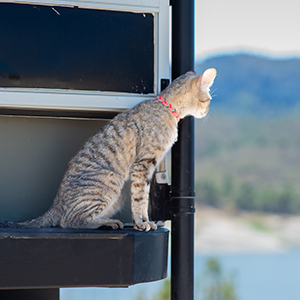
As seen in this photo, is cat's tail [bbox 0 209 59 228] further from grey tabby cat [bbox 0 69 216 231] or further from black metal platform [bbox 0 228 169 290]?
black metal platform [bbox 0 228 169 290]

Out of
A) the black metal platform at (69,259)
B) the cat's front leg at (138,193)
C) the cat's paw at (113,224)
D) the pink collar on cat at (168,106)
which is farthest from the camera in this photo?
the pink collar on cat at (168,106)

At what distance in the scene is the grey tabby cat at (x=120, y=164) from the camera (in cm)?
226

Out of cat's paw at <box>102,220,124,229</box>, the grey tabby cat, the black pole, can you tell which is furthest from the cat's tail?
the black pole

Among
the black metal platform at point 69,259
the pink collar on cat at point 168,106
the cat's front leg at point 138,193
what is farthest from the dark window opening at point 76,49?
the black metal platform at point 69,259

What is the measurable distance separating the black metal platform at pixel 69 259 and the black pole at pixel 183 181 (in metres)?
0.41

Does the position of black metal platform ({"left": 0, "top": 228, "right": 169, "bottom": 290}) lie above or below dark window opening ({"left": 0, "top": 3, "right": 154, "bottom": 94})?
below

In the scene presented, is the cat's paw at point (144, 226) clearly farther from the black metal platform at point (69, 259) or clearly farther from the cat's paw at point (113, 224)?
the black metal platform at point (69, 259)

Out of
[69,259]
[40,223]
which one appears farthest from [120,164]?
[69,259]

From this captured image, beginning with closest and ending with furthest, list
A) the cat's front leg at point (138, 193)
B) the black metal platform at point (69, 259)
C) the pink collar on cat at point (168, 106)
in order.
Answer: the black metal platform at point (69, 259), the cat's front leg at point (138, 193), the pink collar on cat at point (168, 106)

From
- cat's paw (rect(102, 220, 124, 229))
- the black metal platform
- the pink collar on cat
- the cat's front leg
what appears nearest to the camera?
the black metal platform

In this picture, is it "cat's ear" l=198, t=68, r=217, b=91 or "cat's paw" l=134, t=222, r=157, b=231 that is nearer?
"cat's paw" l=134, t=222, r=157, b=231

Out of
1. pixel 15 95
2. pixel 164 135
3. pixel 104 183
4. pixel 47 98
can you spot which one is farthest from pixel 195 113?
pixel 15 95

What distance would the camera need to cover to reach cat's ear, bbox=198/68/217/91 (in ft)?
8.13

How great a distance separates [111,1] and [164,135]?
2.85 feet
